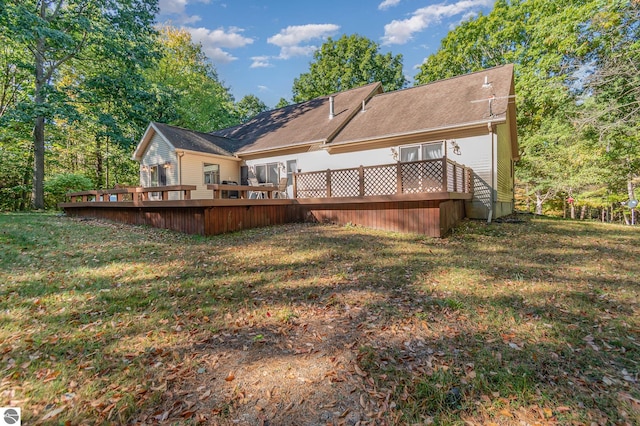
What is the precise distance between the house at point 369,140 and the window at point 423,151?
34 mm

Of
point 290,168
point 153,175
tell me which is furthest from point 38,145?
point 290,168

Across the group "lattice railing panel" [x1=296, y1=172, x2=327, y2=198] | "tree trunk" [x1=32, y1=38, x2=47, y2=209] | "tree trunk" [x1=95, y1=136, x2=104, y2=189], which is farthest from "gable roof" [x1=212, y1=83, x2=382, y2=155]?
"tree trunk" [x1=95, y1=136, x2=104, y2=189]

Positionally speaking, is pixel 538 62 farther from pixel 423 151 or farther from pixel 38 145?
pixel 38 145

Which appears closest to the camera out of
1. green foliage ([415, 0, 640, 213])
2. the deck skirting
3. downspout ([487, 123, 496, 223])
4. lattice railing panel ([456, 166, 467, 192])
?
the deck skirting

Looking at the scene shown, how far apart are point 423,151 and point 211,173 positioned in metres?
9.61

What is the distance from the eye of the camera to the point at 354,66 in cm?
2798

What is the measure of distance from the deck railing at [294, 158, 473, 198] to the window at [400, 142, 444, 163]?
121 centimetres

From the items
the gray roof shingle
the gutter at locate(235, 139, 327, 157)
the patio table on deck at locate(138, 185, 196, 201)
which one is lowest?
the patio table on deck at locate(138, 185, 196, 201)

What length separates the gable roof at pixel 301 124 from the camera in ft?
42.7

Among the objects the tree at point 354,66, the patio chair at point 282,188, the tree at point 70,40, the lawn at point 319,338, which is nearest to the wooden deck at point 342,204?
the patio chair at point 282,188

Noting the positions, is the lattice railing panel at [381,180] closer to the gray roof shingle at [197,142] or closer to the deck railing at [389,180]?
the deck railing at [389,180]

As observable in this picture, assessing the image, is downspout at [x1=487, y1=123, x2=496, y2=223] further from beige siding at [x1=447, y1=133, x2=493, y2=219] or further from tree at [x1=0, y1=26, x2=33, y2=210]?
tree at [x1=0, y1=26, x2=33, y2=210]

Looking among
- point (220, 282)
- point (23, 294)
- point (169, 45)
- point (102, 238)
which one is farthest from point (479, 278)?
point (169, 45)

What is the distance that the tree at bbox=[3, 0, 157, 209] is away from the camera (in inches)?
532
